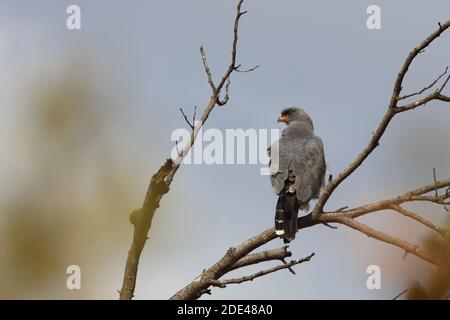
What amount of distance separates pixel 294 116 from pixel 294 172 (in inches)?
80.0

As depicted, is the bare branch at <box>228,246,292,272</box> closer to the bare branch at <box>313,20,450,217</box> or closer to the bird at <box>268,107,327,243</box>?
the bird at <box>268,107,327,243</box>

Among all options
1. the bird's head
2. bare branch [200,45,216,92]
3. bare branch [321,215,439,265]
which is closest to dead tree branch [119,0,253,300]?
bare branch [200,45,216,92]

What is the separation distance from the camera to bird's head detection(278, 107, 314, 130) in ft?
33.2

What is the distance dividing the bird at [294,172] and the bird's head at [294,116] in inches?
10.6

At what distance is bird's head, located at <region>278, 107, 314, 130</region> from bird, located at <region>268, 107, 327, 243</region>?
0.27 meters

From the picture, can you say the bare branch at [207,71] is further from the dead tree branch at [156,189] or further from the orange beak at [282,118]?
the orange beak at [282,118]

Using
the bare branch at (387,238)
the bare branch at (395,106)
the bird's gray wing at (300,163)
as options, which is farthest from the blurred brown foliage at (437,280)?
the bird's gray wing at (300,163)

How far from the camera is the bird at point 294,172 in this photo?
7.58 meters

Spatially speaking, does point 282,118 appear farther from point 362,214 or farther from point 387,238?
point 387,238

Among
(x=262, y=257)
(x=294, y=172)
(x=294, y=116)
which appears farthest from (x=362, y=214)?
(x=294, y=116)

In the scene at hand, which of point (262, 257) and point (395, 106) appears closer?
point (395, 106)

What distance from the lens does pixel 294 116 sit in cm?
1028

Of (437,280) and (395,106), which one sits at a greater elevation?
(395,106)

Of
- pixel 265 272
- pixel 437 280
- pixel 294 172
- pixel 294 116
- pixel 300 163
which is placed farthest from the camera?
pixel 294 116
